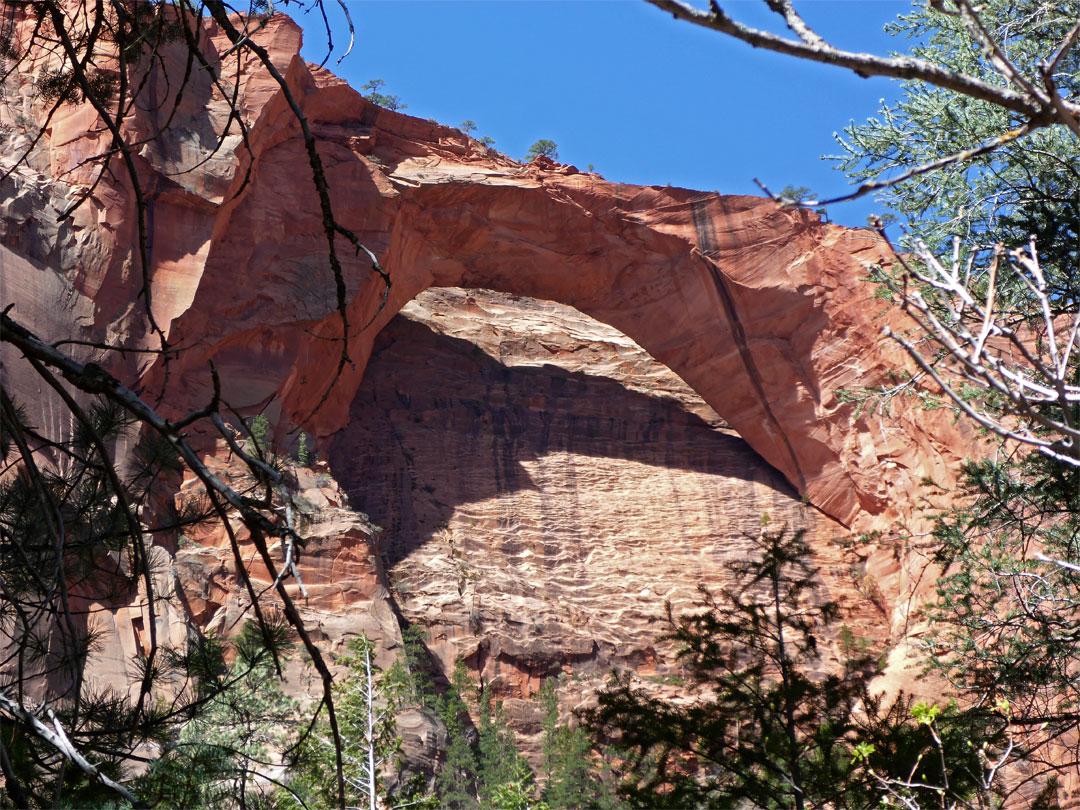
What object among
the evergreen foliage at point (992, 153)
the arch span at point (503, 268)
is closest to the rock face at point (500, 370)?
the arch span at point (503, 268)

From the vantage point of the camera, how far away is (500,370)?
26.2 meters

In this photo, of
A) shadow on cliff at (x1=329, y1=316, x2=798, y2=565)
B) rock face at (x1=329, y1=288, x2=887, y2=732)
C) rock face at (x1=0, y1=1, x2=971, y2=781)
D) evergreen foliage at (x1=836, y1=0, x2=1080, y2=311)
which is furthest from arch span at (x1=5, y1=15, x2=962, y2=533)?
evergreen foliage at (x1=836, y1=0, x2=1080, y2=311)

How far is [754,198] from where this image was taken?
75.2ft

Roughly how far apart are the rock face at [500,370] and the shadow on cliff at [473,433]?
2.3 inches

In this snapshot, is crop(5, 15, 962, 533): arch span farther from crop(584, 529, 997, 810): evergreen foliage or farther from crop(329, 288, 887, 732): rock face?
crop(584, 529, 997, 810): evergreen foliage

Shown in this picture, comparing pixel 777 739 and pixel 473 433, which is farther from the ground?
pixel 473 433

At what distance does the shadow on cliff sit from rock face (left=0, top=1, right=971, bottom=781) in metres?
0.06

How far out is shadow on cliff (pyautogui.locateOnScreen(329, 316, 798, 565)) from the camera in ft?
76.5

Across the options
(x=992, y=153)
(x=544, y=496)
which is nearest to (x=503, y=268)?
(x=544, y=496)

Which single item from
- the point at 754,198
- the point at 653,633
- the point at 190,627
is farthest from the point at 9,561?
the point at 754,198

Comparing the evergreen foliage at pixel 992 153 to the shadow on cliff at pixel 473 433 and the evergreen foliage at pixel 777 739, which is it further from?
the shadow on cliff at pixel 473 433

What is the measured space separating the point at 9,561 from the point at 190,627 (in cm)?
1266

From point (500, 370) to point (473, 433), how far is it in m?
2.13

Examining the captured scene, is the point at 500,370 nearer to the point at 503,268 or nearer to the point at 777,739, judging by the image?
the point at 503,268
